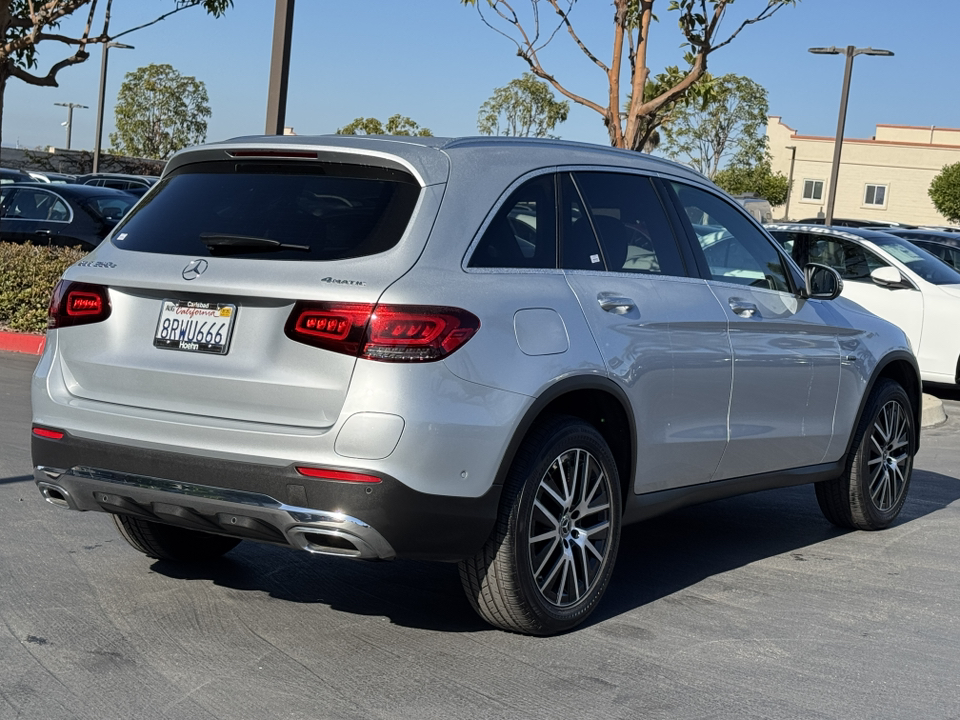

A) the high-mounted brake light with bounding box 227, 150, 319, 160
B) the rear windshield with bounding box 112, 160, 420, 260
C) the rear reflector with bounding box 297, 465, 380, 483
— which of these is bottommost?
the rear reflector with bounding box 297, 465, 380, 483

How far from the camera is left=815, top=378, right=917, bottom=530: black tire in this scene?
6715mm

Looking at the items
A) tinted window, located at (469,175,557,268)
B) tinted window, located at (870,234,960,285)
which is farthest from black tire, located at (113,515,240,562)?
tinted window, located at (870,234,960,285)

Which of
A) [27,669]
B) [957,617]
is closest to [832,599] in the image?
[957,617]

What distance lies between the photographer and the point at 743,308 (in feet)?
18.7

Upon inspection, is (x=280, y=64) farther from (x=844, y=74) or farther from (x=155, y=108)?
(x=155, y=108)

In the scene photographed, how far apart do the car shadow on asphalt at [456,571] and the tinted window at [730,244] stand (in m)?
1.30

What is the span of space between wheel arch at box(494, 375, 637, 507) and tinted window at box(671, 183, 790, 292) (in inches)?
39.5

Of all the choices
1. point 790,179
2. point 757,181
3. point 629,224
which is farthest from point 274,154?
point 757,181

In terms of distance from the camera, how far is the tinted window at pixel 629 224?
5.09m

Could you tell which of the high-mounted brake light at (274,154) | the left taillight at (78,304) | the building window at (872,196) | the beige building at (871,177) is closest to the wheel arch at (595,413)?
the high-mounted brake light at (274,154)

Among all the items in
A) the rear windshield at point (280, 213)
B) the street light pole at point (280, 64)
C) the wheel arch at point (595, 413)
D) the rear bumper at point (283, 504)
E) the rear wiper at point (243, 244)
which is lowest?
the rear bumper at point (283, 504)

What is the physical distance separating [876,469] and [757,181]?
7840cm

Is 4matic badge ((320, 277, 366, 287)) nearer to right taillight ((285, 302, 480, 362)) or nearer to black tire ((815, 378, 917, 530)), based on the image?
right taillight ((285, 302, 480, 362))

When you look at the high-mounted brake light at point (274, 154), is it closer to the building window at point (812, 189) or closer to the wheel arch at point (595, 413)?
the wheel arch at point (595, 413)
